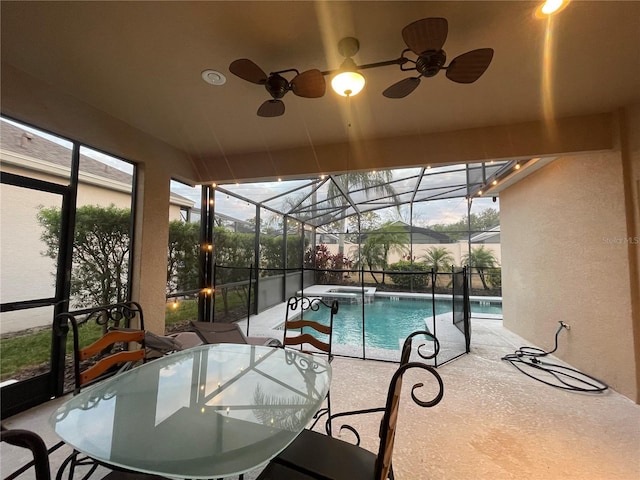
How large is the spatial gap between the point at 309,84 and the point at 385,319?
590 centimetres

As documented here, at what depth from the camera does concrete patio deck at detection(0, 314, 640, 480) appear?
1.72m

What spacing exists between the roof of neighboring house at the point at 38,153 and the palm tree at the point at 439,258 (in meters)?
8.26

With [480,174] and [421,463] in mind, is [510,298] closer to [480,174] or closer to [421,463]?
[480,174]

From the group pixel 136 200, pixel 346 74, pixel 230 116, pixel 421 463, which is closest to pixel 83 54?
pixel 230 116

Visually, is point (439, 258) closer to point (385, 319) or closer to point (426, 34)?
point (385, 319)

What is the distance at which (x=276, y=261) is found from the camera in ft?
21.9

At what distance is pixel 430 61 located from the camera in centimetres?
167

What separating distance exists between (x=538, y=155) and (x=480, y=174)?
6.80 ft

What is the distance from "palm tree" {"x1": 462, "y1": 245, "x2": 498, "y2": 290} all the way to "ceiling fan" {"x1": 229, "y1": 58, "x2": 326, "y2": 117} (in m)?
7.29

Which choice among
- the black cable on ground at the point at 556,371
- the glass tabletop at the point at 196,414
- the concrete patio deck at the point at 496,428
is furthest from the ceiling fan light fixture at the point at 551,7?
the black cable on ground at the point at 556,371

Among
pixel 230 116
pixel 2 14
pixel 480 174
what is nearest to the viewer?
pixel 2 14

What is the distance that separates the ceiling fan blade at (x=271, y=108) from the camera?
6.89 ft

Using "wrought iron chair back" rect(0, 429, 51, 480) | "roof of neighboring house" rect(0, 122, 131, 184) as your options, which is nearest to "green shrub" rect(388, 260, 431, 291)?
"roof of neighboring house" rect(0, 122, 131, 184)

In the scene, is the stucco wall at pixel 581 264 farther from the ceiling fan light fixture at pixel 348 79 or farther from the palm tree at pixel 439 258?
the palm tree at pixel 439 258
